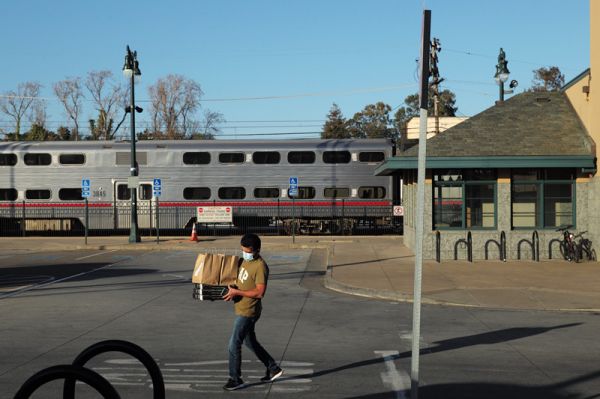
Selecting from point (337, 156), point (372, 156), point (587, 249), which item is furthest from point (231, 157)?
point (587, 249)

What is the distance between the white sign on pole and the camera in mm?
33875

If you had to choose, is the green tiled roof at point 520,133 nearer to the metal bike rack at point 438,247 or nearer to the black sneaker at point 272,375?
the metal bike rack at point 438,247

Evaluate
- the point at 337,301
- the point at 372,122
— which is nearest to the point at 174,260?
the point at 337,301

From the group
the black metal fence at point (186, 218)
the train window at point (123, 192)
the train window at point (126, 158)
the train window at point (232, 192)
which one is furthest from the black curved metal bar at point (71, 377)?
the train window at point (123, 192)

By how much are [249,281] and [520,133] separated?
16692 millimetres

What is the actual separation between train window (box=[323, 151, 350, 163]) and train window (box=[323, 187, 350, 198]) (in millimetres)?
1382

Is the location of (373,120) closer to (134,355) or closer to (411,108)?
(411,108)

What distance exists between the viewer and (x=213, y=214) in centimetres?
3391

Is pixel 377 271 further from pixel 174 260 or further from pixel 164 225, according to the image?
pixel 164 225

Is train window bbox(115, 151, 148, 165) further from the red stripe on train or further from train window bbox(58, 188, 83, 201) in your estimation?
train window bbox(58, 188, 83, 201)

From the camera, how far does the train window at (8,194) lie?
1423 inches

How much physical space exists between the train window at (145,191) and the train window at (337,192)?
884 cm

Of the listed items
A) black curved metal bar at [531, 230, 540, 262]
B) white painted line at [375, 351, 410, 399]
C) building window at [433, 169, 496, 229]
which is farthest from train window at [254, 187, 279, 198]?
white painted line at [375, 351, 410, 399]

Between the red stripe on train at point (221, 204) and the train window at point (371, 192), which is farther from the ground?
the train window at point (371, 192)
